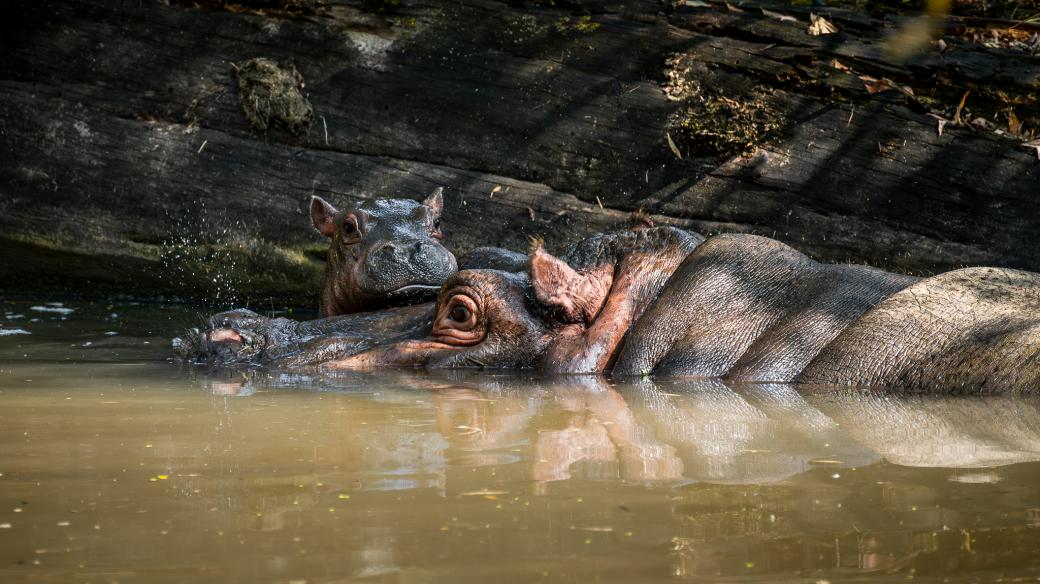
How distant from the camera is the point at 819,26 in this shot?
888cm

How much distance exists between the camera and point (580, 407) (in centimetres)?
469

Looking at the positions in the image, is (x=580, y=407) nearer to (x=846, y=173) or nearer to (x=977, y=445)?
(x=977, y=445)

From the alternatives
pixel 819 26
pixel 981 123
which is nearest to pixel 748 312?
pixel 981 123

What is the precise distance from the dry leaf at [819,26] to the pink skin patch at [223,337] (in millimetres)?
4934

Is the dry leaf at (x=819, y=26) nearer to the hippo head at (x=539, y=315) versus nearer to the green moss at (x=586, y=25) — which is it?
the green moss at (x=586, y=25)

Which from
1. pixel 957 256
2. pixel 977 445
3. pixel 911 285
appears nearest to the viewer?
pixel 977 445

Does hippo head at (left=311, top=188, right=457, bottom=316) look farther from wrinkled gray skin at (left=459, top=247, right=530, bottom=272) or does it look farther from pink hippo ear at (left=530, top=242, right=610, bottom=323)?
pink hippo ear at (left=530, top=242, right=610, bottom=323)

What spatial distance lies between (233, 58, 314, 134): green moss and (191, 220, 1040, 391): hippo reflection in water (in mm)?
3385

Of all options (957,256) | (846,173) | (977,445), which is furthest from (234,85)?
(977,445)

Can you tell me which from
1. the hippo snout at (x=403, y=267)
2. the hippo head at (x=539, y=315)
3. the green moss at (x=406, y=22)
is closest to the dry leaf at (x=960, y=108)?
the hippo head at (x=539, y=315)

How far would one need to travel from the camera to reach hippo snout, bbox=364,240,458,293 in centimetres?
688

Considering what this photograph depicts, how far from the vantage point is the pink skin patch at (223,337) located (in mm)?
6402

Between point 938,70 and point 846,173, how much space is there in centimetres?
98

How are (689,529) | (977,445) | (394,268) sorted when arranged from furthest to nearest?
(394,268) → (977,445) → (689,529)
